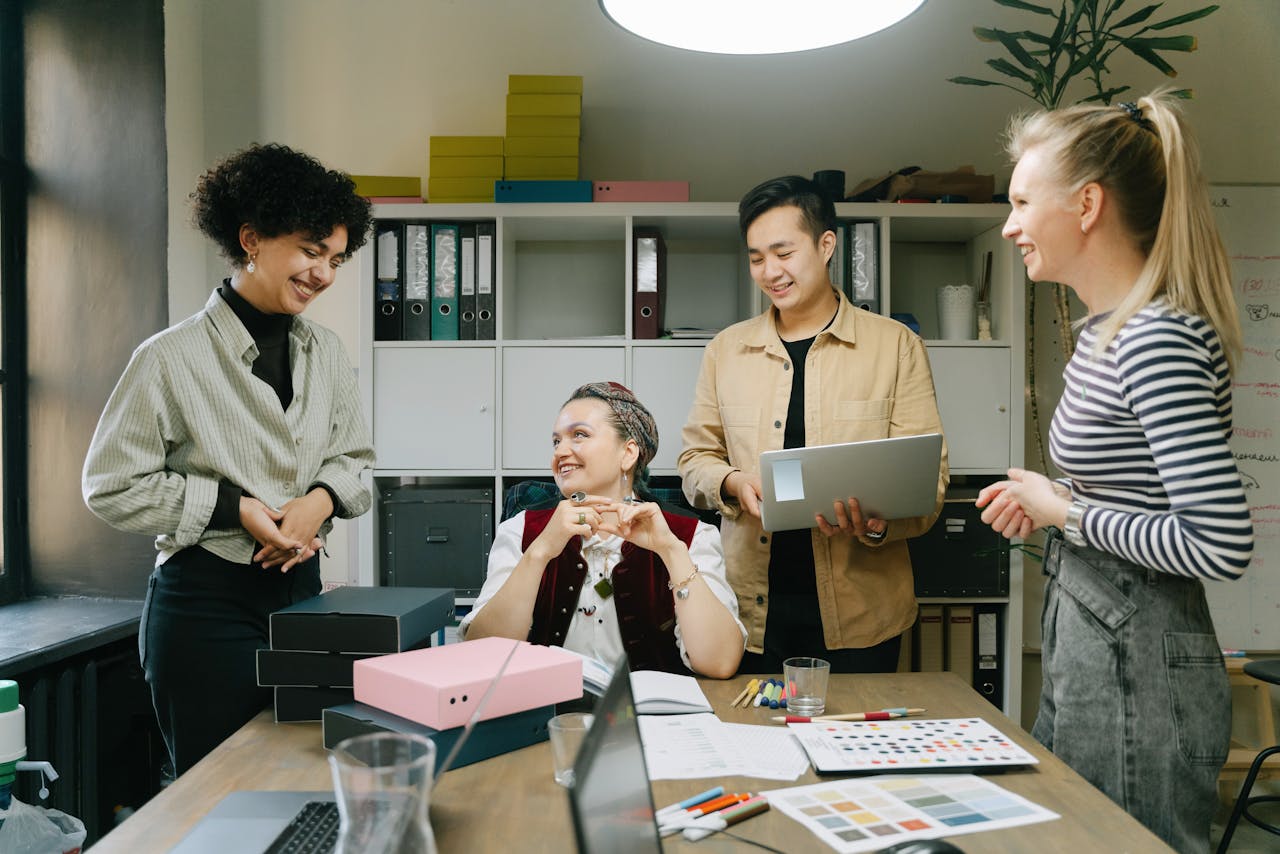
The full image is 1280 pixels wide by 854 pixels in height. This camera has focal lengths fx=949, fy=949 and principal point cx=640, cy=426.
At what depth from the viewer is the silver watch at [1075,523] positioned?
129 cm

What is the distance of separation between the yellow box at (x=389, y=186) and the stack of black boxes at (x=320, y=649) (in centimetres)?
185

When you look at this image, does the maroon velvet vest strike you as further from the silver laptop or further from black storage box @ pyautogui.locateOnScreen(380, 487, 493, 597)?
black storage box @ pyautogui.locateOnScreen(380, 487, 493, 597)

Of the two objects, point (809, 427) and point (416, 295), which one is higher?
point (416, 295)

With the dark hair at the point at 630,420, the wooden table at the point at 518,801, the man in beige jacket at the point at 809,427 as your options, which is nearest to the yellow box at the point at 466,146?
the man in beige jacket at the point at 809,427

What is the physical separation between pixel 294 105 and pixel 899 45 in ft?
6.86

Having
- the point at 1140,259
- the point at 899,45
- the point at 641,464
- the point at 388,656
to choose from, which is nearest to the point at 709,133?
the point at 899,45

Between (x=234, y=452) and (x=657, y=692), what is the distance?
884 mm

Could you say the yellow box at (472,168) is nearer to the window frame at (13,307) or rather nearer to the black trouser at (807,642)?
the window frame at (13,307)

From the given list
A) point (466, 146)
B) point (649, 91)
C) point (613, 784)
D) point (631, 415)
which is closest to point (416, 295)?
point (466, 146)

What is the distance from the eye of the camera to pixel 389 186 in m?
3.00

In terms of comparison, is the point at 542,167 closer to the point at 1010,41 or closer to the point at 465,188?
the point at 465,188

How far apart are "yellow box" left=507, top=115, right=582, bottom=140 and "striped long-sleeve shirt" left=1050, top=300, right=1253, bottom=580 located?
199 centimetres

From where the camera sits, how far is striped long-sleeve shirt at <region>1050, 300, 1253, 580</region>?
1.15m

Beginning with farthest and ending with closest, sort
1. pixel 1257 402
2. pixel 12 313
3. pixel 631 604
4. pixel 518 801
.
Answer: pixel 1257 402
pixel 12 313
pixel 631 604
pixel 518 801
